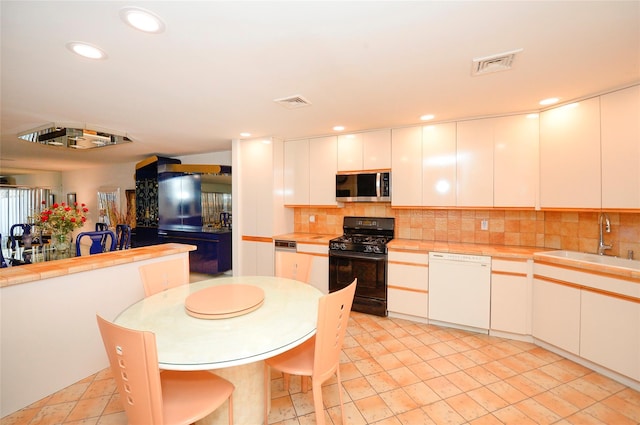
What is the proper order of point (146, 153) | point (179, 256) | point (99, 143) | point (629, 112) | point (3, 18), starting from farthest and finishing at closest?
point (146, 153) < point (99, 143) < point (179, 256) < point (629, 112) < point (3, 18)

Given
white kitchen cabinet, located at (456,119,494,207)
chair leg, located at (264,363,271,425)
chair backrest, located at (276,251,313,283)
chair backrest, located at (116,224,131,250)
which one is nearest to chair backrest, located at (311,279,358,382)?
chair leg, located at (264,363,271,425)

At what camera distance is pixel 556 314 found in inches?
93.2

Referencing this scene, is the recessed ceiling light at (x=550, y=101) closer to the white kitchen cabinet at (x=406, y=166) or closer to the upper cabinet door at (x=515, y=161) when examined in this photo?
the upper cabinet door at (x=515, y=161)

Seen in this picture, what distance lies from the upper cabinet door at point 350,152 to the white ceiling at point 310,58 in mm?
585

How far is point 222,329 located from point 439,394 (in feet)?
5.34

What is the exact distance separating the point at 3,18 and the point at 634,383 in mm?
4530

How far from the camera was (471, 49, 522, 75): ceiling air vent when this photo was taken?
1.71 m

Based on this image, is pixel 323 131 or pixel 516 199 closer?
pixel 516 199

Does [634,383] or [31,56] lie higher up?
[31,56]

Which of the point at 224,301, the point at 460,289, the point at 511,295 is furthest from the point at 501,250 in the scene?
the point at 224,301

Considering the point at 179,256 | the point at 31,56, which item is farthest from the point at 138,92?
the point at 179,256

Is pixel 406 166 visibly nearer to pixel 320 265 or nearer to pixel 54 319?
pixel 320 265

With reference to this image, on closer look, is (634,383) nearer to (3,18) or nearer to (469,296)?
(469,296)

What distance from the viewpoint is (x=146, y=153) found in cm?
525
